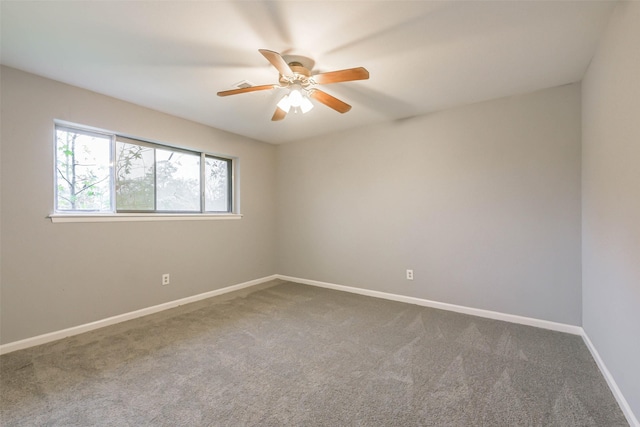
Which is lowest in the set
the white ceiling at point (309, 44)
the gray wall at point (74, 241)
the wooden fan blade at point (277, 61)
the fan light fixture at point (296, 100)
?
the gray wall at point (74, 241)

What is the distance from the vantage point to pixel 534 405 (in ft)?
5.26

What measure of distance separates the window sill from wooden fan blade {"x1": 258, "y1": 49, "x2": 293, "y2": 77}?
2.26m

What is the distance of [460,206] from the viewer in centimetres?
311

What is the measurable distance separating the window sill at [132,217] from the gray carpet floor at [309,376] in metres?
1.05

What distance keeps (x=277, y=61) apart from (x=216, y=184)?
2639 millimetres

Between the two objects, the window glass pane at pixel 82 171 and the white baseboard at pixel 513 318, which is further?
the window glass pane at pixel 82 171

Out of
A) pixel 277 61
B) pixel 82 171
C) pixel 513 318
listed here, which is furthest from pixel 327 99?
pixel 513 318

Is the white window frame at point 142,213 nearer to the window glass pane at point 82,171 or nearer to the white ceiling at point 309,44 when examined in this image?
the window glass pane at point 82,171

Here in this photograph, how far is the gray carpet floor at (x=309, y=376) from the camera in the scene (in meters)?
1.53

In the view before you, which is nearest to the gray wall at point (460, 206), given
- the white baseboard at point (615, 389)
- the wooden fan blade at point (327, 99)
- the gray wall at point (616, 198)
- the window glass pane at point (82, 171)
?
the gray wall at point (616, 198)

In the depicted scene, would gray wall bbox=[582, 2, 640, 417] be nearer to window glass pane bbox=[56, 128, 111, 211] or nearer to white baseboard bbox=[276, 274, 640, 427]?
white baseboard bbox=[276, 274, 640, 427]

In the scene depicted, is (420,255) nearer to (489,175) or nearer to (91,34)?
(489,175)

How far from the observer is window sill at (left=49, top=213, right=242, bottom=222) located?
8.22ft

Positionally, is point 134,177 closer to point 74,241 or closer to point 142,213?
point 142,213
